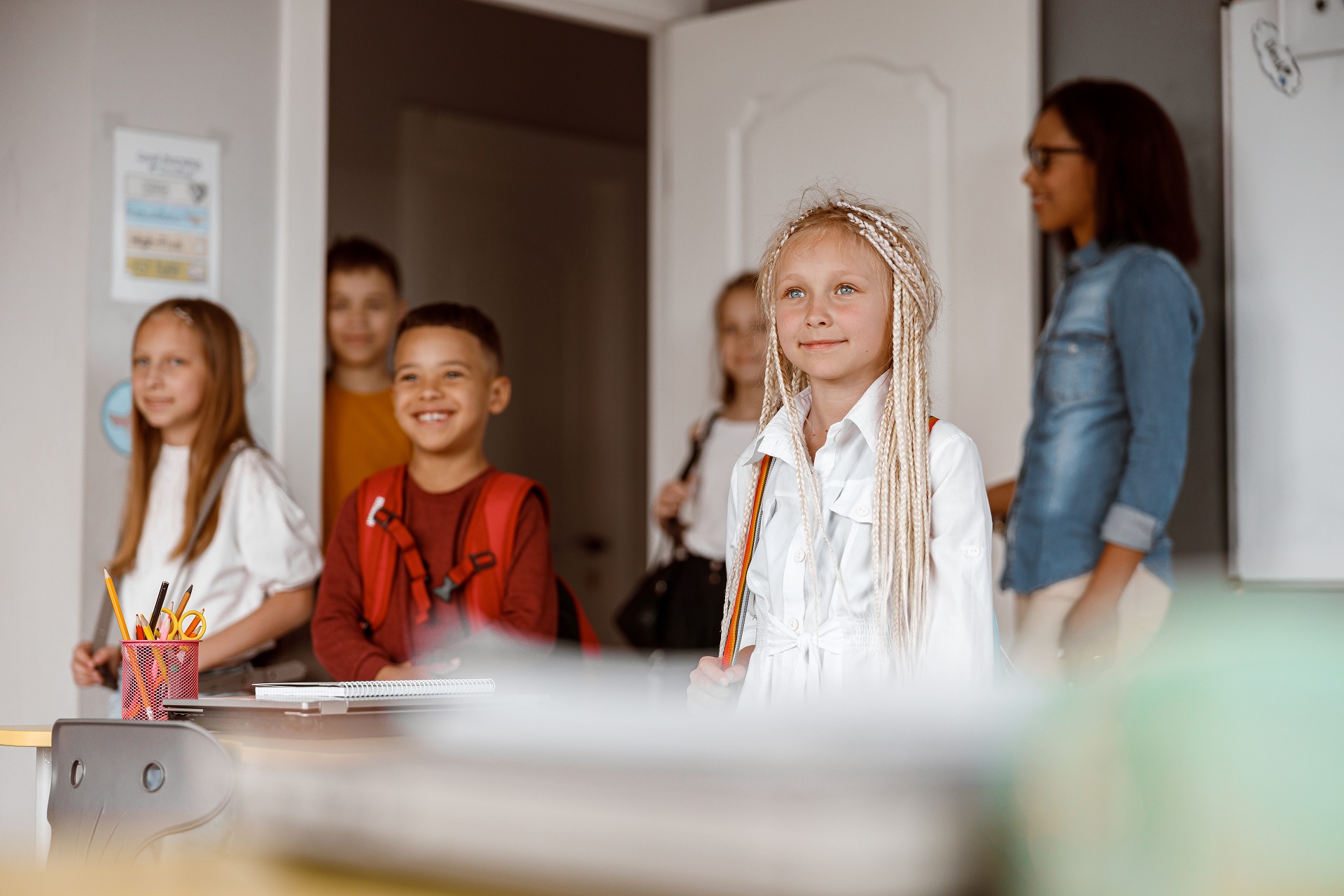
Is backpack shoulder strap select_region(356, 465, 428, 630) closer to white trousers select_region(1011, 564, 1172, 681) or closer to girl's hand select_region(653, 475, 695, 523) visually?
girl's hand select_region(653, 475, 695, 523)

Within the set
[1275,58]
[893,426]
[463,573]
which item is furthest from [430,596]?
[1275,58]

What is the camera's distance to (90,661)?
7.24 feet

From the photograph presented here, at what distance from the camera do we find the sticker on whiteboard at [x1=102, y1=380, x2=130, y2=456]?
2.63 metres

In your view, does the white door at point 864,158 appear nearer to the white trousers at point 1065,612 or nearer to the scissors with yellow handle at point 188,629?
the white trousers at point 1065,612

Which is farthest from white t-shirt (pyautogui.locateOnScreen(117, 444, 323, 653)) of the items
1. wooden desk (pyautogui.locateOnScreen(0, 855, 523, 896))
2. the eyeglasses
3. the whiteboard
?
wooden desk (pyautogui.locateOnScreen(0, 855, 523, 896))

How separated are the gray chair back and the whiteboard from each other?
230 centimetres

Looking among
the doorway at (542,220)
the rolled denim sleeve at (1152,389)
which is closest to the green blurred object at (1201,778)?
the rolled denim sleeve at (1152,389)

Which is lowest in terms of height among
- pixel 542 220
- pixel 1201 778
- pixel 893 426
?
pixel 1201 778

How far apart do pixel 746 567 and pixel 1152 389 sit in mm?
1131

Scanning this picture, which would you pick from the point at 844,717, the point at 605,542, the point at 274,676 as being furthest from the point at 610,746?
the point at 605,542

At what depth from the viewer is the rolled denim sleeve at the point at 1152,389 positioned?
7.45ft

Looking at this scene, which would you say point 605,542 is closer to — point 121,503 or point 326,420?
point 326,420

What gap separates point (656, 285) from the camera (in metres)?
3.76

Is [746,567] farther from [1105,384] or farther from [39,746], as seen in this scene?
[1105,384]
